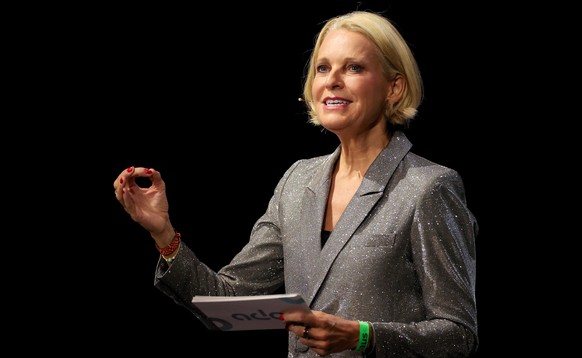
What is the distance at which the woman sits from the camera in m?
2.12

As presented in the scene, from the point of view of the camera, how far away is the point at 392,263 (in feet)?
7.20

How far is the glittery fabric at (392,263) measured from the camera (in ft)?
6.98

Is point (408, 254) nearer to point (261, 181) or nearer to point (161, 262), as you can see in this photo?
point (161, 262)

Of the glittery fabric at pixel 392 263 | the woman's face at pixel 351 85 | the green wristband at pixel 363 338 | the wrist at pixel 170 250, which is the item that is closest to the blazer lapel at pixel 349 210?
the glittery fabric at pixel 392 263

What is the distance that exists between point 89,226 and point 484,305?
1.49 m

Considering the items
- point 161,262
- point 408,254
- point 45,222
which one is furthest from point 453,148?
point 45,222

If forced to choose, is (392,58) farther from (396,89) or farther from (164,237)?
(164,237)

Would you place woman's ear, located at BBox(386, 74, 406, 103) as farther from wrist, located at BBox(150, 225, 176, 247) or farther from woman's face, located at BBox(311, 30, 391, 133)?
wrist, located at BBox(150, 225, 176, 247)

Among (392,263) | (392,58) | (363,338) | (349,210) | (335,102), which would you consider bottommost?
(363,338)

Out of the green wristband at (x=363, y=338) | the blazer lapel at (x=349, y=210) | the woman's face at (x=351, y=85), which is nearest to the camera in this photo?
the green wristband at (x=363, y=338)

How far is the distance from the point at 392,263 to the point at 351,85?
1.67 feet

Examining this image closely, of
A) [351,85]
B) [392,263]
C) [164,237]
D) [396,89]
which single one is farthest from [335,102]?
[164,237]

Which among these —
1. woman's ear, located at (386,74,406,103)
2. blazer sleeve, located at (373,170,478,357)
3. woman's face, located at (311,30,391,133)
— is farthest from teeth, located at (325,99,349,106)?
blazer sleeve, located at (373,170,478,357)

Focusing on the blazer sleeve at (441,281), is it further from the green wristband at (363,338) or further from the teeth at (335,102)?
the teeth at (335,102)
